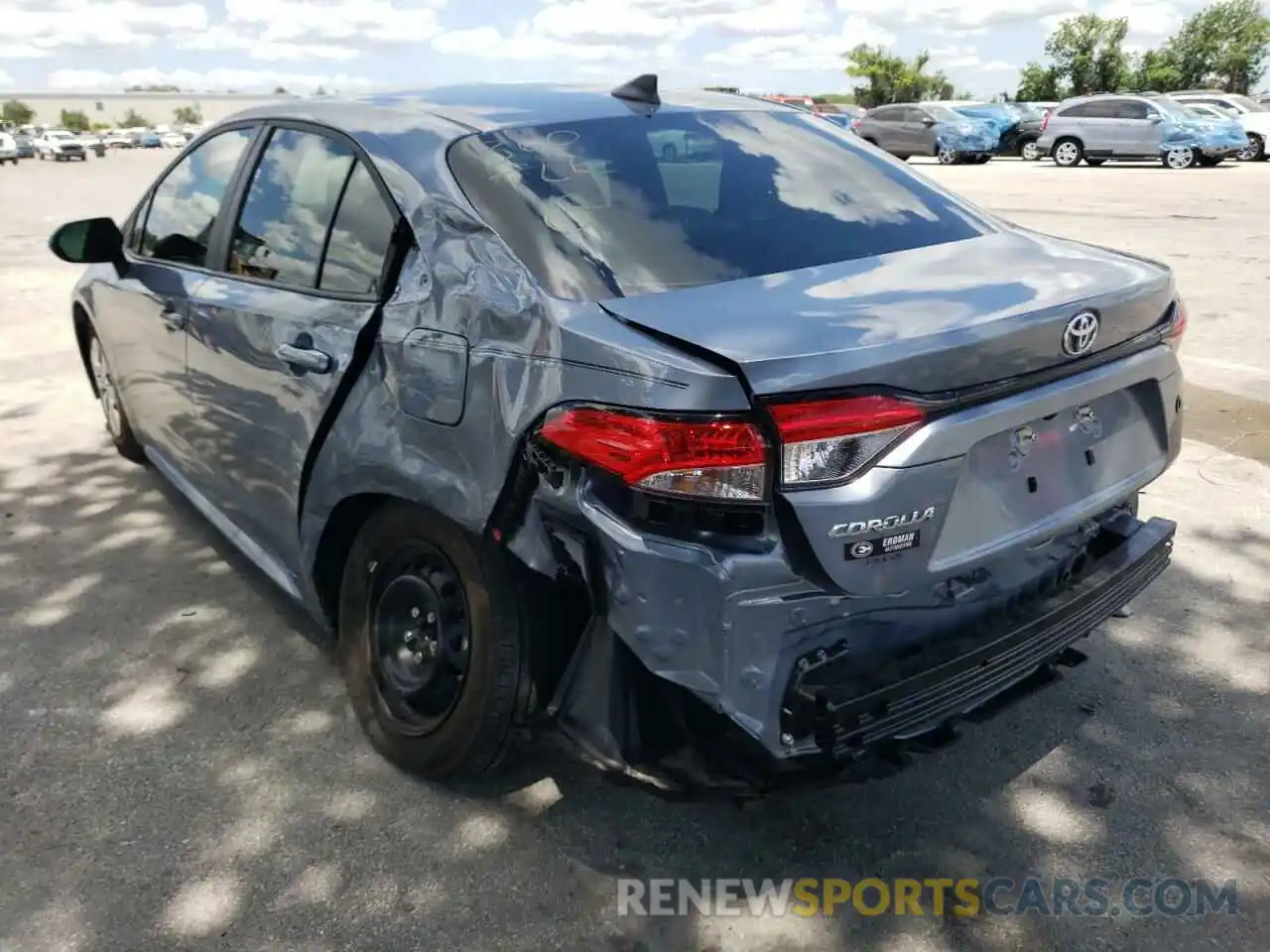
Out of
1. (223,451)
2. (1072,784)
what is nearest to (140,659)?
(223,451)

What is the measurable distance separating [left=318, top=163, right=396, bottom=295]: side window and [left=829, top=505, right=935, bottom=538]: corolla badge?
1.38m

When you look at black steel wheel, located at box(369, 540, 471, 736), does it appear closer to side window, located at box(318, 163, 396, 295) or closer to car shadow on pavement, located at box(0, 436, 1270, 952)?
car shadow on pavement, located at box(0, 436, 1270, 952)

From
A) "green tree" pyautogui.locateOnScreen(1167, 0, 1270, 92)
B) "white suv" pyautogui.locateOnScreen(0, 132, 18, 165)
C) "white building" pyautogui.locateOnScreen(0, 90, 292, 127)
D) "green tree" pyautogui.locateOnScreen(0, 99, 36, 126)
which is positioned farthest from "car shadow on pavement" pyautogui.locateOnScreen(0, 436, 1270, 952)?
"white building" pyautogui.locateOnScreen(0, 90, 292, 127)

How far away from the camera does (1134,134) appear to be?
23.9m

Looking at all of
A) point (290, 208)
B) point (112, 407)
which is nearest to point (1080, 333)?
point (290, 208)

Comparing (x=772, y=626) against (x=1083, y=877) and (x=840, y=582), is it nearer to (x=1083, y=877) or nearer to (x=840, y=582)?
(x=840, y=582)

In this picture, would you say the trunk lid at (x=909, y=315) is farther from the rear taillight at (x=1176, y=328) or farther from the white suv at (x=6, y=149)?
the white suv at (x=6, y=149)

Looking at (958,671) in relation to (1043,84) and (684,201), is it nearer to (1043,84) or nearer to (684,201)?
(684,201)

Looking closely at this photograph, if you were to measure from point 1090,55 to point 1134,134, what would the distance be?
41204 millimetres

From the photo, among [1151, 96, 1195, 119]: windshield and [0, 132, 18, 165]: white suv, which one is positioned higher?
[1151, 96, 1195, 119]: windshield

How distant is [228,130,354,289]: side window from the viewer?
117 inches

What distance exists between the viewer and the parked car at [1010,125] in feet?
97.2

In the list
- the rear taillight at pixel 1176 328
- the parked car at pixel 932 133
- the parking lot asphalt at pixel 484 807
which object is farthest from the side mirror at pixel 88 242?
the parked car at pixel 932 133

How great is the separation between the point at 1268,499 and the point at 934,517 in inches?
134
